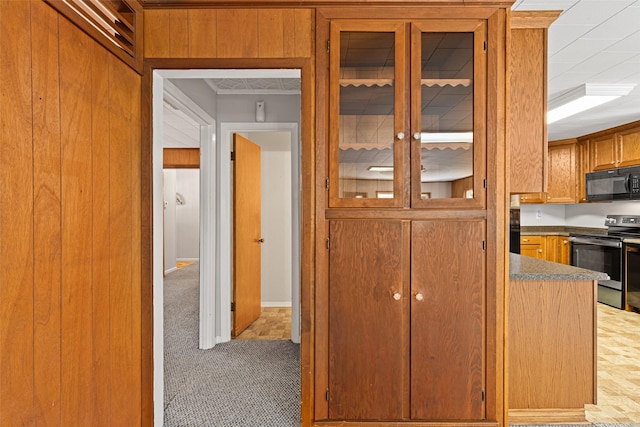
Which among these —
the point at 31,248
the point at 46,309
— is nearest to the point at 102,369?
the point at 46,309

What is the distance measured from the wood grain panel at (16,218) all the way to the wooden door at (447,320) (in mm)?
1550

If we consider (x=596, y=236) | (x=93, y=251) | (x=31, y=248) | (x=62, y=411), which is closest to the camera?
(x=31, y=248)

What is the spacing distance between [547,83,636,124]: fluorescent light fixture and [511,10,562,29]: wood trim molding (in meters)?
1.56

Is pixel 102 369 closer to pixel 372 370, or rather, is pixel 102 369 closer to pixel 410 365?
pixel 372 370

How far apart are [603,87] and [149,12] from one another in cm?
356

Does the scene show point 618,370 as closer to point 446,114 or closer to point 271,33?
point 446,114

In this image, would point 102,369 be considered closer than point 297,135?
Yes

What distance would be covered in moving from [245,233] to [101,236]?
7.38 ft

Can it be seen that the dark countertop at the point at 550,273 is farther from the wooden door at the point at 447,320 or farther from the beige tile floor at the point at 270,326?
the beige tile floor at the point at 270,326

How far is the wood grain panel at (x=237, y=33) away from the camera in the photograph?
1905mm

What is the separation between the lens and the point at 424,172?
1.94 meters

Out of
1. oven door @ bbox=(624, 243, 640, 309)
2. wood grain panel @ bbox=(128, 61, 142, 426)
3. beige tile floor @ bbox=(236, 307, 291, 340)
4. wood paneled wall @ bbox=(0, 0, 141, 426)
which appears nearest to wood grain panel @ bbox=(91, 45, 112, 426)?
wood paneled wall @ bbox=(0, 0, 141, 426)

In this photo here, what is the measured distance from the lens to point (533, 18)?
2.10m

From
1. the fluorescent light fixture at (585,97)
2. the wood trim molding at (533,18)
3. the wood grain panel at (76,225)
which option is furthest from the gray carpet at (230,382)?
the fluorescent light fixture at (585,97)
